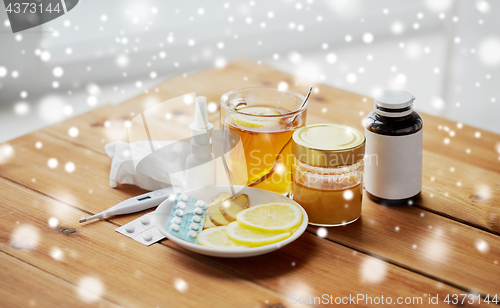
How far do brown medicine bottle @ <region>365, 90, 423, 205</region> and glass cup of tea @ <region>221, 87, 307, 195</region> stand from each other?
0.43 ft

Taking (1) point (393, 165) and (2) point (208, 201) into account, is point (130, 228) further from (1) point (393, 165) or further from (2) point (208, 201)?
(1) point (393, 165)

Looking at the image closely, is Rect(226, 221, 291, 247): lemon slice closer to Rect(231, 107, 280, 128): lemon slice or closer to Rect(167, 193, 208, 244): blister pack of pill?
Rect(167, 193, 208, 244): blister pack of pill

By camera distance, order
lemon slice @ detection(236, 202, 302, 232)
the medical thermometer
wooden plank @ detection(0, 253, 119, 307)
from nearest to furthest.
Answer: wooden plank @ detection(0, 253, 119, 307), lemon slice @ detection(236, 202, 302, 232), the medical thermometer

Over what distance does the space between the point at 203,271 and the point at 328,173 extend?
0.84 feet

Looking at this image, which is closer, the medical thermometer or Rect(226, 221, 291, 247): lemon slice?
Rect(226, 221, 291, 247): lemon slice

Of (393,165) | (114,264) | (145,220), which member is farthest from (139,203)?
(393,165)

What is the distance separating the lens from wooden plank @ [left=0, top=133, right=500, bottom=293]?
0.73 m

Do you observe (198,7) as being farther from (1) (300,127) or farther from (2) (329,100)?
(1) (300,127)

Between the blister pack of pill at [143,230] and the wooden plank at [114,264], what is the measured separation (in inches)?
0.4

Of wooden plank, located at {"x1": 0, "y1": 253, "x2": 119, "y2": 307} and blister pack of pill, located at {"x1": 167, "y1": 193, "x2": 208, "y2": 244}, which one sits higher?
blister pack of pill, located at {"x1": 167, "y1": 193, "x2": 208, "y2": 244}

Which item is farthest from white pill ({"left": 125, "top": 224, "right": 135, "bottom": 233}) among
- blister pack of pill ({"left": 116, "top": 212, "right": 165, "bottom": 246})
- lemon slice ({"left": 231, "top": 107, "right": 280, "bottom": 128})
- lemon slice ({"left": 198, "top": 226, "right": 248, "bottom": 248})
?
lemon slice ({"left": 231, "top": 107, "right": 280, "bottom": 128})

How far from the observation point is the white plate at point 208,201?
27.8 inches

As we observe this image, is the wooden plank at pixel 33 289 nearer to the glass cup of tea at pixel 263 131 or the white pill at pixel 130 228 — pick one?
the white pill at pixel 130 228

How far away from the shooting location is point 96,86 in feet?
8.16
